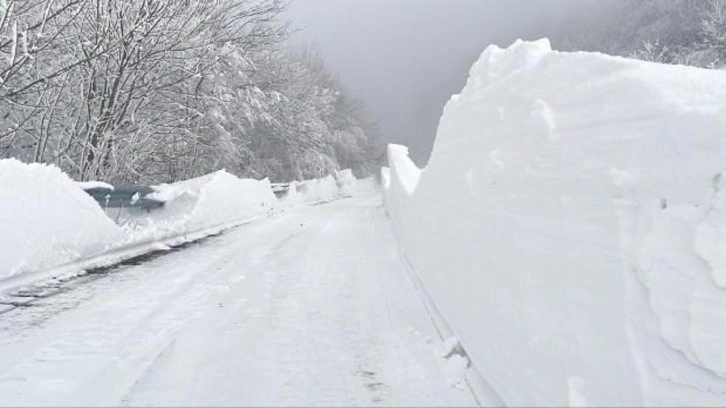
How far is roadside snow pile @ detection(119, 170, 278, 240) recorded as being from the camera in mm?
12515

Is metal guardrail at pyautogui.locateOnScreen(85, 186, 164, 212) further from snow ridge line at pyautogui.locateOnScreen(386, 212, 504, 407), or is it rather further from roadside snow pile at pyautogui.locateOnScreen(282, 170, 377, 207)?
roadside snow pile at pyautogui.locateOnScreen(282, 170, 377, 207)

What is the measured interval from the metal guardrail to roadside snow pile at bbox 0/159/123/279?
2.65m

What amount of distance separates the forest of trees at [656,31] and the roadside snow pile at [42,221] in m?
48.7

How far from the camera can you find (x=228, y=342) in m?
5.04

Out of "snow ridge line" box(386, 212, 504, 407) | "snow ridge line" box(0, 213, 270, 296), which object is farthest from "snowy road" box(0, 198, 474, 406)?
"snow ridge line" box(0, 213, 270, 296)

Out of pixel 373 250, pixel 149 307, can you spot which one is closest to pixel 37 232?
pixel 149 307

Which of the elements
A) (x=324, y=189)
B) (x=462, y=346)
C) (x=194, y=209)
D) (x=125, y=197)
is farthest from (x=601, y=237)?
(x=324, y=189)

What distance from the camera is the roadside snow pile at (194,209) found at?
12.5 metres

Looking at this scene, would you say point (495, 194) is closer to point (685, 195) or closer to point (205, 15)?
point (685, 195)

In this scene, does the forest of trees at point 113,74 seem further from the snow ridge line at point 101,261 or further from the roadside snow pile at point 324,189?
the roadside snow pile at point 324,189

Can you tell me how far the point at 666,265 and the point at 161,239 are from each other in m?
10.5

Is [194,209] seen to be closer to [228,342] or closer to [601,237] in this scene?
[228,342]

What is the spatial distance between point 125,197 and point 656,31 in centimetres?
7343

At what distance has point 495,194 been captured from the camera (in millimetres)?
4285
